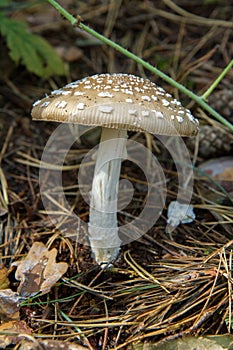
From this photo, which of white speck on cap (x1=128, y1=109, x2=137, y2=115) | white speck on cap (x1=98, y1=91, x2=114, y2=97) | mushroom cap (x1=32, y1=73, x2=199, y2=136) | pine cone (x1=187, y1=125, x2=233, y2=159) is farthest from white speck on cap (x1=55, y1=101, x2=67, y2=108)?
pine cone (x1=187, y1=125, x2=233, y2=159)

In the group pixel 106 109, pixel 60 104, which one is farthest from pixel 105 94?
pixel 60 104

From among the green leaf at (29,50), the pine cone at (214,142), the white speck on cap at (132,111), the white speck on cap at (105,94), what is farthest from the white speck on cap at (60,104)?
the pine cone at (214,142)

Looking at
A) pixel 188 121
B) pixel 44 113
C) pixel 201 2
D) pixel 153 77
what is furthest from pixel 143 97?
pixel 201 2

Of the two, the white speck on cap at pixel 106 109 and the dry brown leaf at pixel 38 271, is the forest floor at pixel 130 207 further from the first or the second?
the white speck on cap at pixel 106 109

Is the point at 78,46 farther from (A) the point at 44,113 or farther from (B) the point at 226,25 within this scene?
(A) the point at 44,113

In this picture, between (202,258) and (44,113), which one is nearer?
(44,113)

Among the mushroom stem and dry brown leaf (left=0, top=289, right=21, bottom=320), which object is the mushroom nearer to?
the mushroom stem
